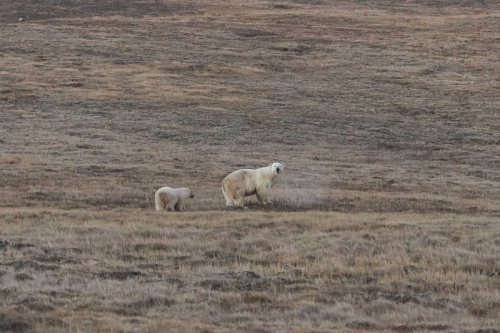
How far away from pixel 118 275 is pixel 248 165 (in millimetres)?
18563

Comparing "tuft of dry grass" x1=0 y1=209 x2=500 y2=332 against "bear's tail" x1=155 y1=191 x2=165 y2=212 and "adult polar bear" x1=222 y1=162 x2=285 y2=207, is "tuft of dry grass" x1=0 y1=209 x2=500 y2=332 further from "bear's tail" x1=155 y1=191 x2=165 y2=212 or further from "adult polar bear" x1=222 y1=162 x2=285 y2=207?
"adult polar bear" x1=222 y1=162 x2=285 y2=207

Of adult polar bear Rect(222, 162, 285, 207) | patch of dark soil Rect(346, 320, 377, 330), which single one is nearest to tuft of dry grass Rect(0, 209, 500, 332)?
patch of dark soil Rect(346, 320, 377, 330)

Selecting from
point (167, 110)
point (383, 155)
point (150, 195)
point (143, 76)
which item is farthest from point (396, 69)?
point (150, 195)

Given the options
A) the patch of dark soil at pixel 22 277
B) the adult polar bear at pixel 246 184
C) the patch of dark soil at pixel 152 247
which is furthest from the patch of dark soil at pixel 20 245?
the adult polar bear at pixel 246 184

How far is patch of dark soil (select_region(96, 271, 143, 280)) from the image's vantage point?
14.9m

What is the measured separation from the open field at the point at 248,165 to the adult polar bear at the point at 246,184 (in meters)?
0.56

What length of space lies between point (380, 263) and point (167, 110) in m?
33.2

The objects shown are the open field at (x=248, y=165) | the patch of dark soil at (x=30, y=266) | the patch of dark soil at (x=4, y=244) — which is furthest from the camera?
the patch of dark soil at (x=4, y=244)

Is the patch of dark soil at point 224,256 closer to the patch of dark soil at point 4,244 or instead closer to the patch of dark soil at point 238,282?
the patch of dark soil at point 238,282

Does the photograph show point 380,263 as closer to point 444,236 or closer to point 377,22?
point 444,236

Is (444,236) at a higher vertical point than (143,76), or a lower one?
higher

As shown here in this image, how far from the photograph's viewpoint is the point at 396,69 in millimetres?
67312

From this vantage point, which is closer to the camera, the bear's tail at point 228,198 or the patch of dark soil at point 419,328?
the patch of dark soil at point 419,328

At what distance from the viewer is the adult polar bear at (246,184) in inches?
931
